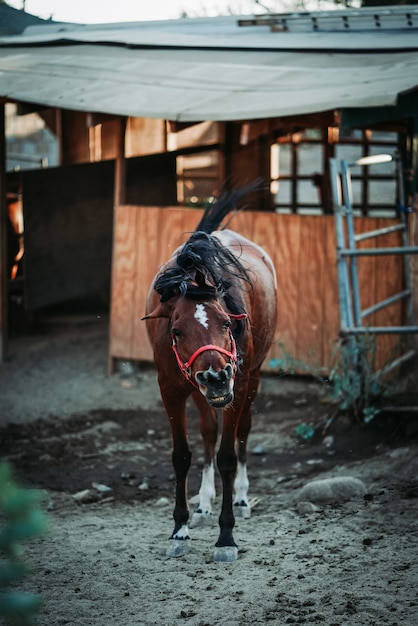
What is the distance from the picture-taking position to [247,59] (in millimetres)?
8664

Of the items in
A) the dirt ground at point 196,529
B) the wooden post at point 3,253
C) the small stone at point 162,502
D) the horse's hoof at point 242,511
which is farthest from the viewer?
the wooden post at point 3,253

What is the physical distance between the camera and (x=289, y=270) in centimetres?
796

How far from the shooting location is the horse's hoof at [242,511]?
500 centimetres

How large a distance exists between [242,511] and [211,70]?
5.09m

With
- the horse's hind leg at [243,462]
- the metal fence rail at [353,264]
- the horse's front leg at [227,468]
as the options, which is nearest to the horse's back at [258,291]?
the horse's hind leg at [243,462]

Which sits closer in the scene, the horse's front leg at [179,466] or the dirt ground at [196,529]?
the dirt ground at [196,529]

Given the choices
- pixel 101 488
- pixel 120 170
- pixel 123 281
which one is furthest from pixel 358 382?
pixel 120 170

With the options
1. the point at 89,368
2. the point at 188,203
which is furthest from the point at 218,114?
the point at 188,203

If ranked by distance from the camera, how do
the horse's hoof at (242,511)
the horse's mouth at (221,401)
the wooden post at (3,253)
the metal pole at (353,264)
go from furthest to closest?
1. the wooden post at (3,253)
2. the metal pole at (353,264)
3. the horse's hoof at (242,511)
4. the horse's mouth at (221,401)

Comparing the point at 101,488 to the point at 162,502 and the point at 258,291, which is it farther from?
the point at 258,291

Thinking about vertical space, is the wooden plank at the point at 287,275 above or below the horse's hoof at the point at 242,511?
above

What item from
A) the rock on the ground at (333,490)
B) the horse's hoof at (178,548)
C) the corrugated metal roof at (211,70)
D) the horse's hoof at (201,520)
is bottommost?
the horse's hoof at (201,520)

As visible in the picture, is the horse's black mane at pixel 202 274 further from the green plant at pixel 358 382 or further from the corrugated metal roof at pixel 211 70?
the corrugated metal roof at pixel 211 70

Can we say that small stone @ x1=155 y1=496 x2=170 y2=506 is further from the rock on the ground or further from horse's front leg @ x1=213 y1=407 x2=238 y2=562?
horse's front leg @ x1=213 y1=407 x2=238 y2=562
